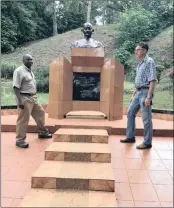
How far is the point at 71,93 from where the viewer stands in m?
5.65

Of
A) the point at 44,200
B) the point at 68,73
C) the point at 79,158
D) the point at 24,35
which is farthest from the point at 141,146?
the point at 68,73

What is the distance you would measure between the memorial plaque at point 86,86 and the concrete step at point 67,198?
337 centimetres

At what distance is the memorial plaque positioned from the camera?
5633 millimetres

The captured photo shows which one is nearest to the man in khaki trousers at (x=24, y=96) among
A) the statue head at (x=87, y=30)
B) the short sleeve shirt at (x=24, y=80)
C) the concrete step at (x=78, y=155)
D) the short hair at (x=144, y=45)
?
the short sleeve shirt at (x=24, y=80)

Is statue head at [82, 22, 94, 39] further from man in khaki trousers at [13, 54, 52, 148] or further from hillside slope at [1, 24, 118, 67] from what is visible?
man in khaki trousers at [13, 54, 52, 148]

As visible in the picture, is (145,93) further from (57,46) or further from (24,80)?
(57,46)

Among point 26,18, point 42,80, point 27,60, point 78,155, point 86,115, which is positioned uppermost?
point 26,18

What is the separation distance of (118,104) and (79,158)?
2.66m

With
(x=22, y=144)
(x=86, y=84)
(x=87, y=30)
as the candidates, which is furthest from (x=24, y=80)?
(x=87, y=30)

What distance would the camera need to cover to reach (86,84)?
18.5 feet

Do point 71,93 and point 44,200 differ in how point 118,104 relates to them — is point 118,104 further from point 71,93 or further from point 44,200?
→ point 44,200

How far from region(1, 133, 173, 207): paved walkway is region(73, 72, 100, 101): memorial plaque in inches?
63.8

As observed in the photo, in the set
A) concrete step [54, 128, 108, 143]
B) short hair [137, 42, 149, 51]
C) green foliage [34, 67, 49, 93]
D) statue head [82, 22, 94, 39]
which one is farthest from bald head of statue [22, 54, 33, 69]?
green foliage [34, 67, 49, 93]

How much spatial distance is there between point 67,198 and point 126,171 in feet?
2.90
